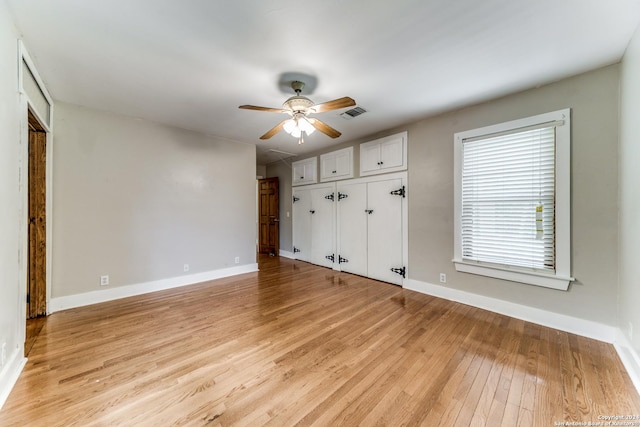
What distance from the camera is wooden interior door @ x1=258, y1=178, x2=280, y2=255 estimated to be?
6179 mm

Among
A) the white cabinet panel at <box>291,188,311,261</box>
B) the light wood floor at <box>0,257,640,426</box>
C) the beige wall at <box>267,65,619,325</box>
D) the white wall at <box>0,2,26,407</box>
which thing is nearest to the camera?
the light wood floor at <box>0,257,640,426</box>

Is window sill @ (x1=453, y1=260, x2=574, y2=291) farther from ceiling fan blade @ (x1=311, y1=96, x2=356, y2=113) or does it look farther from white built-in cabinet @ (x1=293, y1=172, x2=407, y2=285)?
ceiling fan blade @ (x1=311, y1=96, x2=356, y2=113)

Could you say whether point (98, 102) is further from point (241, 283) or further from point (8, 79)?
point (241, 283)

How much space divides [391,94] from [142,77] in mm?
2551

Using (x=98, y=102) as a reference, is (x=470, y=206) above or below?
below

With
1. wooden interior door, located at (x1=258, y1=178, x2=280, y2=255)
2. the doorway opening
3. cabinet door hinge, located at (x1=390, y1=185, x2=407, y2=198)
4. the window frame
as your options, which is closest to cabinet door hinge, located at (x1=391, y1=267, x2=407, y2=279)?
cabinet door hinge, located at (x1=390, y1=185, x2=407, y2=198)

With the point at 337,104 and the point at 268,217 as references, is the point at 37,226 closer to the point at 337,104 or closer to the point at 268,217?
the point at 337,104

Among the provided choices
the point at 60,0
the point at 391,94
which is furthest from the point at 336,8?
the point at 60,0

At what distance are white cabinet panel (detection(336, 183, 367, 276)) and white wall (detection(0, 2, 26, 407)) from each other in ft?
12.7

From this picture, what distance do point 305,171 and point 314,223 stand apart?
1177 mm

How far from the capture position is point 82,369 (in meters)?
1.79

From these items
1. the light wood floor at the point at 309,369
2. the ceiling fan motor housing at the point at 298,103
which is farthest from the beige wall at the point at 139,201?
the ceiling fan motor housing at the point at 298,103

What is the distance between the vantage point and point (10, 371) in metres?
1.60

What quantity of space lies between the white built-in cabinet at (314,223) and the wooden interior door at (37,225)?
3.87 meters
